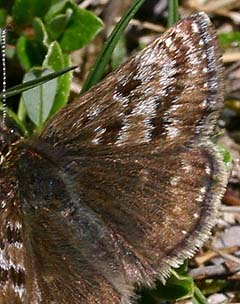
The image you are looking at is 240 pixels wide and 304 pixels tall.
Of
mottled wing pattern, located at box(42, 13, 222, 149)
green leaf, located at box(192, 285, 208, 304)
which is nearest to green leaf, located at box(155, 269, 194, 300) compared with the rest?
green leaf, located at box(192, 285, 208, 304)

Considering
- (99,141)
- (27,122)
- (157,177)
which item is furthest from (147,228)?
(27,122)

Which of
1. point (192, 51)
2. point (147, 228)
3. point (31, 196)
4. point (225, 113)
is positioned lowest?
point (225, 113)

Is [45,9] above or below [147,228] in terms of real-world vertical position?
above

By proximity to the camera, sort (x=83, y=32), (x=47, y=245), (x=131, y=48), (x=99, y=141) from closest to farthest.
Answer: (x=47, y=245), (x=99, y=141), (x=83, y=32), (x=131, y=48)

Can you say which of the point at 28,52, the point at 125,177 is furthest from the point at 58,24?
the point at 125,177

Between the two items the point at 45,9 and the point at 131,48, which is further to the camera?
the point at 131,48

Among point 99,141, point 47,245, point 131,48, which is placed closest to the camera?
point 47,245

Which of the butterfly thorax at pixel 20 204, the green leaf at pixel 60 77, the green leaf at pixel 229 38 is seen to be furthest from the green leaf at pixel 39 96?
the green leaf at pixel 229 38

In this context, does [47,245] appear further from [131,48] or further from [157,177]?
[131,48]
